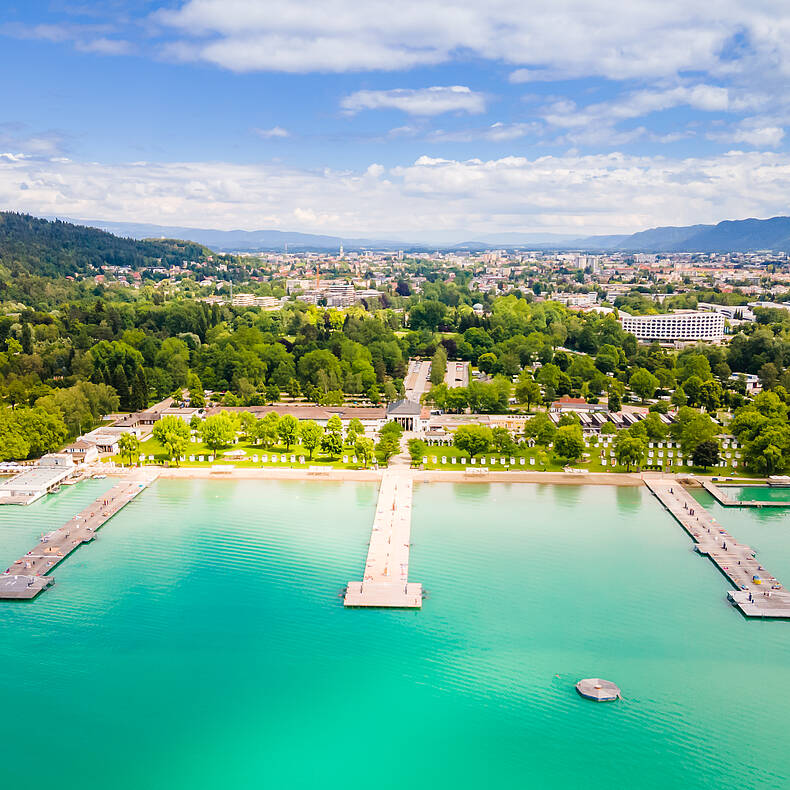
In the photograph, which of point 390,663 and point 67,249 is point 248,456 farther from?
point 67,249

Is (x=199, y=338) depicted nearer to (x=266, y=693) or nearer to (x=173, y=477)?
(x=173, y=477)

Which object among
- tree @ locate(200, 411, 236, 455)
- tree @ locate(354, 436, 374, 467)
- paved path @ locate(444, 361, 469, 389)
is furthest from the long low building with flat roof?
paved path @ locate(444, 361, 469, 389)

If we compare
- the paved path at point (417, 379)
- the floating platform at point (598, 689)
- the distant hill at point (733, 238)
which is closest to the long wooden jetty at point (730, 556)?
the floating platform at point (598, 689)

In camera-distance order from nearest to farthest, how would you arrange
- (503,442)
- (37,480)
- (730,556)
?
(730,556) < (37,480) < (503,442)

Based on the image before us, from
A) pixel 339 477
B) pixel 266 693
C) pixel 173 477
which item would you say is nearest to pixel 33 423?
pixel 173 477

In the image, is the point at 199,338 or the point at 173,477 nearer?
the point at 173,477

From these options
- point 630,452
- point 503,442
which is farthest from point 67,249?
point 630,452
